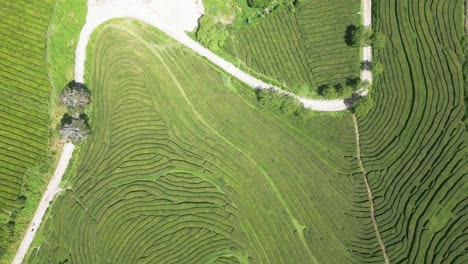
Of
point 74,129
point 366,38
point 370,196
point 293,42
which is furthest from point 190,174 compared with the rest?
point 366,38

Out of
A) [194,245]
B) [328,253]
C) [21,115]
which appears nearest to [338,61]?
[328,253]

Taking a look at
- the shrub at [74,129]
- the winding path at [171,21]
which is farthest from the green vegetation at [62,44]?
the shrub at [74,129]

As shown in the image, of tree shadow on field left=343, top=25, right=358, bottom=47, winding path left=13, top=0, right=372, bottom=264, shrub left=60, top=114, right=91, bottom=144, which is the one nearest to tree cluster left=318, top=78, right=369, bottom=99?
winding path left=13, top=0, right=372, bottom=264

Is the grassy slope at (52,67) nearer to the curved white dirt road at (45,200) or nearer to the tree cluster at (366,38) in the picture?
the curved white dirt road at (45,200)

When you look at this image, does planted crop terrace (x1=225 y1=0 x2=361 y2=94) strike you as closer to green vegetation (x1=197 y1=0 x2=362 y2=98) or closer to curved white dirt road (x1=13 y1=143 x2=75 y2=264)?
green vegetation (x1=197 y1=0 x2=362 y2=98)

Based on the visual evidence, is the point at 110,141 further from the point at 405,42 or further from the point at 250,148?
the point at 405,42

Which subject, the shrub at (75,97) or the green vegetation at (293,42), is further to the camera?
the green vegetation at (293,42)
